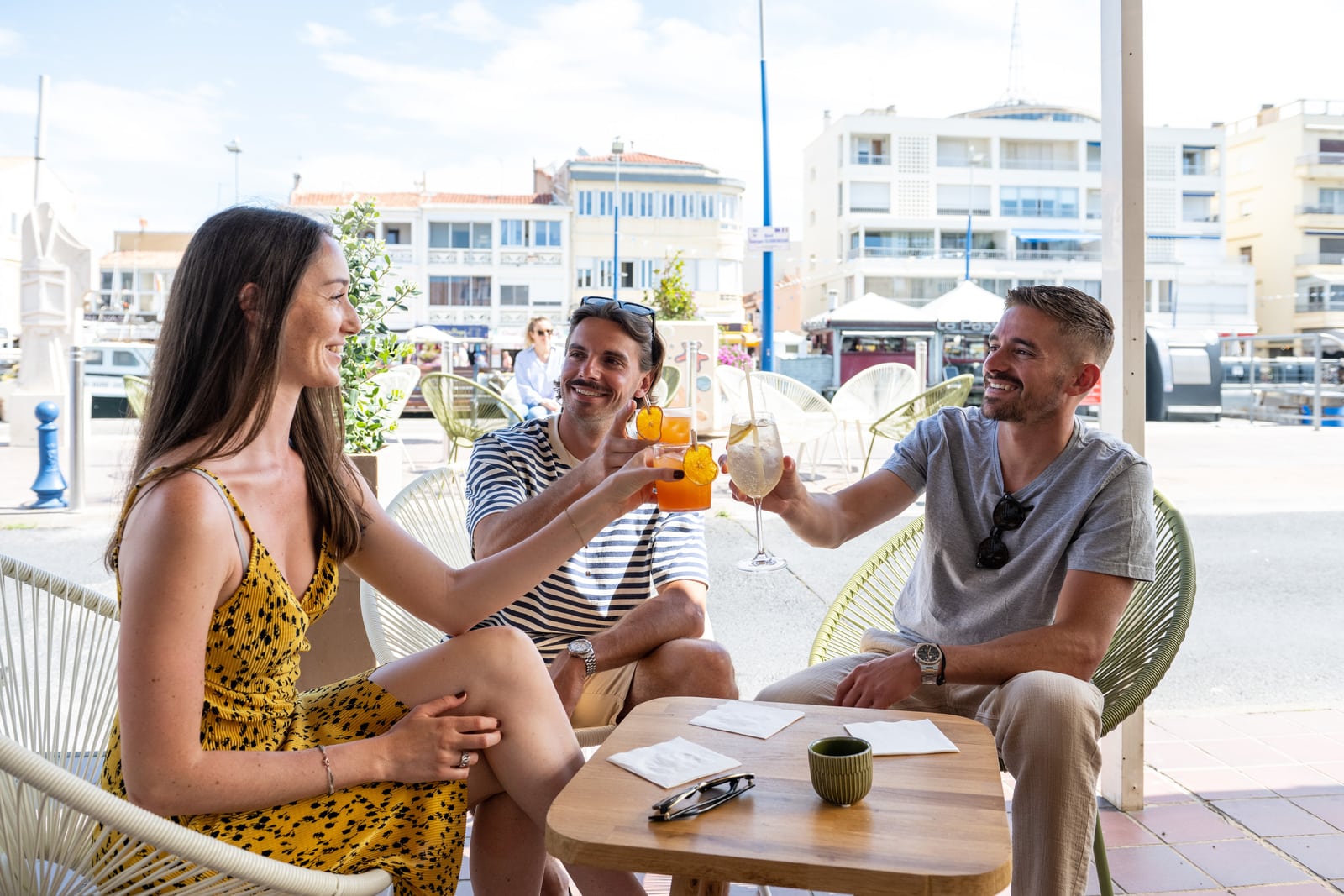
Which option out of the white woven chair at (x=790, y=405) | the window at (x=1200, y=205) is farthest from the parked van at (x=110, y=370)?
the window at (x=1200, y=205)

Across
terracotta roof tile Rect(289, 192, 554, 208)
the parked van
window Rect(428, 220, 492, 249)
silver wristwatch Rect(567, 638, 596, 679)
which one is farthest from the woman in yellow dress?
terracotta roof tile Rect(289, 192, 554, 208)

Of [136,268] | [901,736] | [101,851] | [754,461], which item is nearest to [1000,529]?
[754,461]

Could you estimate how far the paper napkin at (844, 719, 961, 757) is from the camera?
4.51 ft

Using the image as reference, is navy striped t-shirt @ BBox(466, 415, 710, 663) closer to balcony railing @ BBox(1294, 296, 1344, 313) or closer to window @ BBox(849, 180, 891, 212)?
balcony railing @ BBox(1294, 296, 1344, 313)

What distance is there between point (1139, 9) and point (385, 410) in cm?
237

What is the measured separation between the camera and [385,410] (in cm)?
329

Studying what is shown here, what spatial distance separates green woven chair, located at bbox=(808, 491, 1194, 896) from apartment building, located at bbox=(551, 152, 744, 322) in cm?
3688

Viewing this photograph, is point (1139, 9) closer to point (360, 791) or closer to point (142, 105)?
point (360, 791)

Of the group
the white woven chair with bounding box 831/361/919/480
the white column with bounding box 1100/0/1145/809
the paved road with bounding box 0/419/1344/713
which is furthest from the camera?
the white woven chair with bounding box 831/361/919/480

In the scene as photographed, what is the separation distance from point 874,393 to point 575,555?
725 centimetres

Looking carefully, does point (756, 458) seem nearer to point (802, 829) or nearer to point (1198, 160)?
point (802, 829)

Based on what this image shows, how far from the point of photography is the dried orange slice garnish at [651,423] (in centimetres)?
178

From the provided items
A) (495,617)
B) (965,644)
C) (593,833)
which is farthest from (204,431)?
(965,644)

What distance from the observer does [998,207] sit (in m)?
46.3
